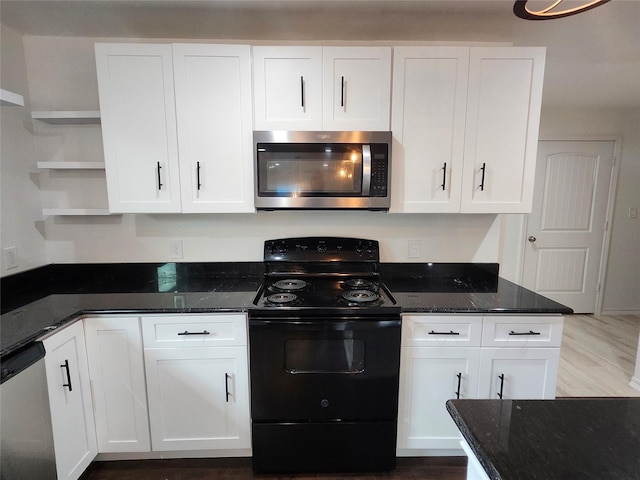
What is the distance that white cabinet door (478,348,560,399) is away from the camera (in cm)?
169

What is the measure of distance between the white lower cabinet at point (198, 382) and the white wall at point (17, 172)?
3.37ft

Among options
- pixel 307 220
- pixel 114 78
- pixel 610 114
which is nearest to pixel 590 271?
pixel 610 114

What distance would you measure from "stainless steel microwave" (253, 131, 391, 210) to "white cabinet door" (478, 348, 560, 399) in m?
1.00

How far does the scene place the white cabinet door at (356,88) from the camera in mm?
1742

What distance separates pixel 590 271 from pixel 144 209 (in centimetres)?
480

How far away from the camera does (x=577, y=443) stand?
686 millimetres

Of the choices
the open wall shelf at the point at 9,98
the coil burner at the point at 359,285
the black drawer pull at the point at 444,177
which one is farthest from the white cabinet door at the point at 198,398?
the black drawer pull at the point at 444,177

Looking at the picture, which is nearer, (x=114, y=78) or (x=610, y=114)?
(x=114, y=78)

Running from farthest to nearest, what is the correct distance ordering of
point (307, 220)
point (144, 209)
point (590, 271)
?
point (590, 271)
point (307, 220)
point (144, 209)

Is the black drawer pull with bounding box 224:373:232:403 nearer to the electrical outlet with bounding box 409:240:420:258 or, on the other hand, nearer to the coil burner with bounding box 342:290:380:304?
the coil burner with bounding box 342:290:380:304

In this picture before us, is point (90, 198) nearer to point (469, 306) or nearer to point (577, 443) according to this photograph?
point (469, 306)

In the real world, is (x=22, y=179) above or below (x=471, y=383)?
above

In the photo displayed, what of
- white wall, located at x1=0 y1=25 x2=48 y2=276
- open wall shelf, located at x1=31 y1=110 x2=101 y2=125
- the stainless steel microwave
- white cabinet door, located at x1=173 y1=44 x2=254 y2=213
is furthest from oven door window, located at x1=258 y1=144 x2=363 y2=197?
white wall, located at x1=0 y1=25 x2=48 y2=276

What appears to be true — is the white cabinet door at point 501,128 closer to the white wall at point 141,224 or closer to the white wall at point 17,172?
the white wall at point 141,224
